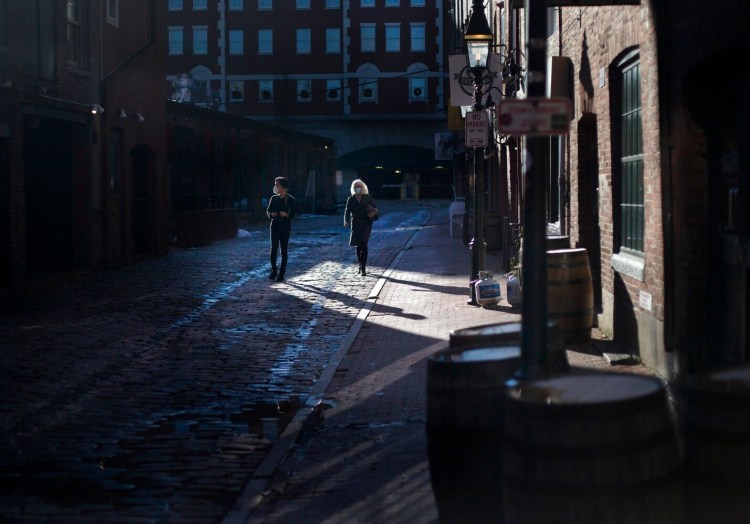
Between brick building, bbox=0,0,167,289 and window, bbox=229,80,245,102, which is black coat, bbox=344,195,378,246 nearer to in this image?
brick building, bbox=0,0,167,289

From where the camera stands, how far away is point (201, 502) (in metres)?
6.10

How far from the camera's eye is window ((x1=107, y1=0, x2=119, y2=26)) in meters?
21.8

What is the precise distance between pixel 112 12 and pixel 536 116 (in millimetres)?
18765

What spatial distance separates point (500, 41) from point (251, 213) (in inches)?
768

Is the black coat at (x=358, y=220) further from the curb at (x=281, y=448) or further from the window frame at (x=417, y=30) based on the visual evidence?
the window frame at (x=417, y=30)

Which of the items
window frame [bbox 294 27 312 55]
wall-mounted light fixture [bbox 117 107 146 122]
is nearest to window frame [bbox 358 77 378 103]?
window frame [bbox 294 27 312 55]

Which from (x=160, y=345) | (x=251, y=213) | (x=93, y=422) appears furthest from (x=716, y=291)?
(x=251, y=213)

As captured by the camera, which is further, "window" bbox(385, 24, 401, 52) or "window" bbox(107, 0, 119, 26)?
"window" bbox(385, 24, 401, 52)

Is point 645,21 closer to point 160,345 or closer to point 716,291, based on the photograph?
point 716,291

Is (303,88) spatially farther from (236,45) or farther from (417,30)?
(417,30)

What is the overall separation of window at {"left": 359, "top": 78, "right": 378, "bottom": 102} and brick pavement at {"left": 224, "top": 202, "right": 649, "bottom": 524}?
54.2 metres

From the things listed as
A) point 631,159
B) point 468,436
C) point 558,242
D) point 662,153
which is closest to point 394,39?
point 558,242

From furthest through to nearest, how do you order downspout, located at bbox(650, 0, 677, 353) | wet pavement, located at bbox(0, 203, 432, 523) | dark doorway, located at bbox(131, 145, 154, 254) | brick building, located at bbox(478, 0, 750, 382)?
1. dark doorway, located at bbox(131, 145, 154, 254)
2. downspout, located at bbox(650, 0, 677, 353)
3. brick building, located at bbox(478, 0, 750, 382)
4. wet pavement, located at bbox(0, 203, 432, 523)

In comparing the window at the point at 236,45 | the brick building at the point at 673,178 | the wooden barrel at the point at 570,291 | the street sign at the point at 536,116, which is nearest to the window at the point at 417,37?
the window at the point at 236,45
